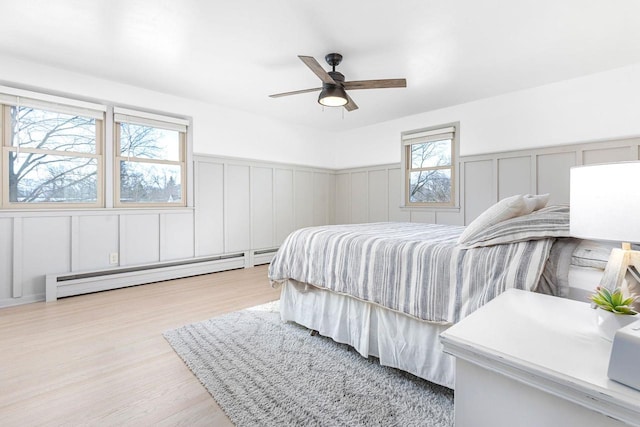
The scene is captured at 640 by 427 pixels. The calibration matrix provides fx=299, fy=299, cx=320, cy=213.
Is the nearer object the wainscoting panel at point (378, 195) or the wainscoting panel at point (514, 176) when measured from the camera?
the wainscoting panel at point (514, 176)

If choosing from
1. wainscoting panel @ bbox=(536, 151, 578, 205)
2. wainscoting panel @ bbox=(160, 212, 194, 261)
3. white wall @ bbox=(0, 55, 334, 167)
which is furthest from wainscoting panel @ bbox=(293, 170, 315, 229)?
wainscoting panel @ bbox=(536, 151, 578, 205)

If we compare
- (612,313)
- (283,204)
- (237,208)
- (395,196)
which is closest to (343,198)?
(395,196)

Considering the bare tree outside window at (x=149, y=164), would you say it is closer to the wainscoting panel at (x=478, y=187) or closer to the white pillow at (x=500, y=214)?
the white pillow at (x=500, y=214)

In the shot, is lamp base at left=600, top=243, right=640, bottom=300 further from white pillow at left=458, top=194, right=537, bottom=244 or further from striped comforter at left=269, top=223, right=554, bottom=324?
white pillow at left=458, top=194, right=537, bottom=244

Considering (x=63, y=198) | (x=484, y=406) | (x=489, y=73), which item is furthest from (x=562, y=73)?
(x=63, y=198)

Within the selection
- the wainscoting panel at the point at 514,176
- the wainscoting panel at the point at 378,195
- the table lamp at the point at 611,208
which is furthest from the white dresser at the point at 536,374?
the wainscoting panel at the point at 378,195

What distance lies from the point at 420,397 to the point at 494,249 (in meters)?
0.83

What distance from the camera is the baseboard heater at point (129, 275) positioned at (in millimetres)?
3131

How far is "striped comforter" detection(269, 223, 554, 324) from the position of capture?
1306 millimetres

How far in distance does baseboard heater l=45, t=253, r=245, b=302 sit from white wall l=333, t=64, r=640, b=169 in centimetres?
365

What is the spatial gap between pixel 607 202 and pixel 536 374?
60cm

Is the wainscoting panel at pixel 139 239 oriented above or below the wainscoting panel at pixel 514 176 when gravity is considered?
below

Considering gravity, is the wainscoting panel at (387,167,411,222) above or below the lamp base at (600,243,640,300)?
above

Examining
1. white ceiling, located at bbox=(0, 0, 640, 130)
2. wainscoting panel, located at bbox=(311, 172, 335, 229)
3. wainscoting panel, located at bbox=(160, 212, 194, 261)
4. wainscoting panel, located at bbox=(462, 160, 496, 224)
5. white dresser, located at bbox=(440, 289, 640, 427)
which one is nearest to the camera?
white dresser, located at bbox=(440, 289, 640, 427)
